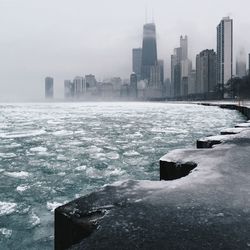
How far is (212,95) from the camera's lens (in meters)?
169

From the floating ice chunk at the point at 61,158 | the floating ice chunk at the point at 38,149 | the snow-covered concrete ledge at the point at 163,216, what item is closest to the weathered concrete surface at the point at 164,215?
the snow-covered concrete ledge at the point at 163,216

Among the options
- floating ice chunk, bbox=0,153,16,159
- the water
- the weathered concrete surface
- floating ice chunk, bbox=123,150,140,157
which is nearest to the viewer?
the weathered concrete surface

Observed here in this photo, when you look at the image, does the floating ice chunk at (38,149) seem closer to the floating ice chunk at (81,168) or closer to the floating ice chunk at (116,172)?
the floating ice chunk at (81,168)

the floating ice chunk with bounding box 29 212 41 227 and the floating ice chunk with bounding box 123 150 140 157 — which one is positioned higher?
the floating ice chunk with bounding box 123 150 140 157

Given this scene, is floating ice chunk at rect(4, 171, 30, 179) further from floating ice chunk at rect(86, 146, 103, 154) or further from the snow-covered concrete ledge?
the snow-covered concrete ledge

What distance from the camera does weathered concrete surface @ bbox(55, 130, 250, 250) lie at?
262cm

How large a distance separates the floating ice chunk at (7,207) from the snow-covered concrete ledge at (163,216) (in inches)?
118

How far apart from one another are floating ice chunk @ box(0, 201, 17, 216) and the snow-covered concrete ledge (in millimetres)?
3002

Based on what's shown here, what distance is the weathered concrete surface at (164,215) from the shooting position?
8.59 feet

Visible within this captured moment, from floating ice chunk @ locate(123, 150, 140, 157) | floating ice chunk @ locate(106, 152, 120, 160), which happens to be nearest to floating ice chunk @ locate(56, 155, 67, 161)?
floating ice chunk @ locate(106, 152, 120, 160)

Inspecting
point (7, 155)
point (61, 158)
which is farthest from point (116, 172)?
point (7, 155)

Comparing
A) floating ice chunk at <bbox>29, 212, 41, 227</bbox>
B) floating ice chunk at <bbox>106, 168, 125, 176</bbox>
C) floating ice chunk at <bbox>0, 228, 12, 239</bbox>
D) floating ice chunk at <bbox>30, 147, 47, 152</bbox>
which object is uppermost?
floating ice chunk at <bbox>30, 147, 47, 152</bbox>

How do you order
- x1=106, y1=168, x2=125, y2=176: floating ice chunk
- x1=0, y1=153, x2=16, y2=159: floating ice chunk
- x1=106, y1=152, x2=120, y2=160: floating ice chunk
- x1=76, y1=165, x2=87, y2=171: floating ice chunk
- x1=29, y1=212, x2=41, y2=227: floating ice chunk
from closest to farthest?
x1=29, y1=212, x2=41, y2=227: floating ice chunk
x1=106, y1=168, x2=125, y2=176: floating ice chunk
x1=76, y1=165, x2=87, y2=171: floating ice chunk
x1=106, y1=152, x2=120, y2=160: floating ice chunk
x1=0, y1=153, x2=16, y2=159: floating ice chunk

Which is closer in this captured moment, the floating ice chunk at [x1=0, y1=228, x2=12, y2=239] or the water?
the floating ice chunk at [x1=0, y1=228, x2=12, y2=239]
